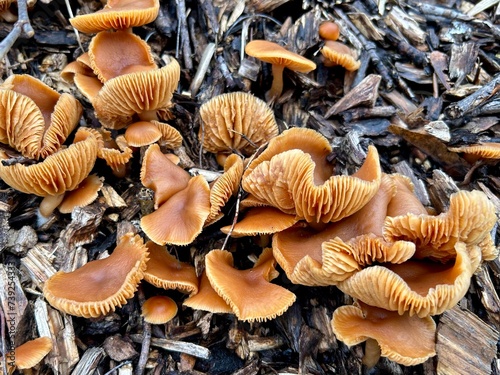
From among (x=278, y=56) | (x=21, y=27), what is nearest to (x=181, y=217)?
(x=278, y=56)

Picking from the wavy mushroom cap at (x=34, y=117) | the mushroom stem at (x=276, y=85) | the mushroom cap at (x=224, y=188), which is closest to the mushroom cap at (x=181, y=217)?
the mushroom cap at (x=224, y=188)

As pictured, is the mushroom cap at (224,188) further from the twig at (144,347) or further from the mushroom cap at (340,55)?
the mushroom cap at (340,55)

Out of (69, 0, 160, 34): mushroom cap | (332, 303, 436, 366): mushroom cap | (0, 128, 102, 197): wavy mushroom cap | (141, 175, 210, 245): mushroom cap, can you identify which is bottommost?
(332, 303, 436, 366): mushroom cap

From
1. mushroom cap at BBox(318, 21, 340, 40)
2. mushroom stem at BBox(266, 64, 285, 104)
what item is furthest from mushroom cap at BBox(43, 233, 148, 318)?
mushroom cap at BBox(318, 21, 340, 40)

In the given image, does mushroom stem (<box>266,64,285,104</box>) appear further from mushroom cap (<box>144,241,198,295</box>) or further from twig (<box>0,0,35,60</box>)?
twig (<box>0,0,35,60</box>)

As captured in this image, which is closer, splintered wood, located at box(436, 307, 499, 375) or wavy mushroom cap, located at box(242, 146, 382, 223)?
wavy mushroom cap, located at box(242, 146, 382, 223)

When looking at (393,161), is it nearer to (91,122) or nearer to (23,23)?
(91,122)
